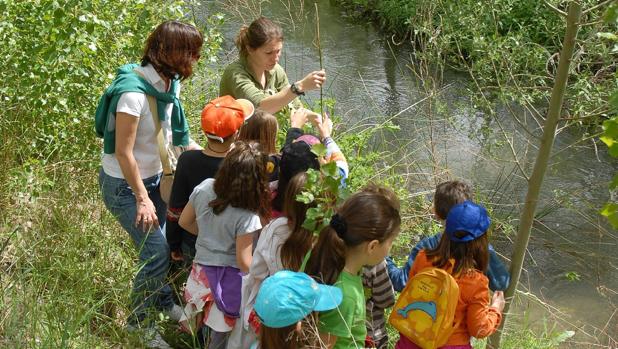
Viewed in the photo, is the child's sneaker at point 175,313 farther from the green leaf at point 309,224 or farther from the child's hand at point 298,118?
the green leaf at point 309,224

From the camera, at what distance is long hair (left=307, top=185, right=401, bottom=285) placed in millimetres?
2504

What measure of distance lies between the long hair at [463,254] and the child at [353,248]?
0.30m

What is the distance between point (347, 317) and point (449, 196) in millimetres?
749

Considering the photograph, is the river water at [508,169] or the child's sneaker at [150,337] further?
the river water at [508,169]

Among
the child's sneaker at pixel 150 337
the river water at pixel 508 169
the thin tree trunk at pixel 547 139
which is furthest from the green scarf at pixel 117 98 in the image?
the river water at pixel 508 169

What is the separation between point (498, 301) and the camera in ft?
9.70

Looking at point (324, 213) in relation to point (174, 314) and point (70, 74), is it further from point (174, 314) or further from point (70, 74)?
point (70, 74)

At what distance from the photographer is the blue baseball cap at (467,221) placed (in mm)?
2668

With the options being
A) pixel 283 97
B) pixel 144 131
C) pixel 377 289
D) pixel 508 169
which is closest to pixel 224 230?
pixel 144 131

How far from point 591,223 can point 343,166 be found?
3.39 m

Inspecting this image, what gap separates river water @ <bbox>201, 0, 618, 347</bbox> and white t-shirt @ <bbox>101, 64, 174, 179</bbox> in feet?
5.55

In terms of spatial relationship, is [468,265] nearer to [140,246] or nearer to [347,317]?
[347,317]

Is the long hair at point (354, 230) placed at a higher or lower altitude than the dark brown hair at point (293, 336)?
higher

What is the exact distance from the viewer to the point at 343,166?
313cm
